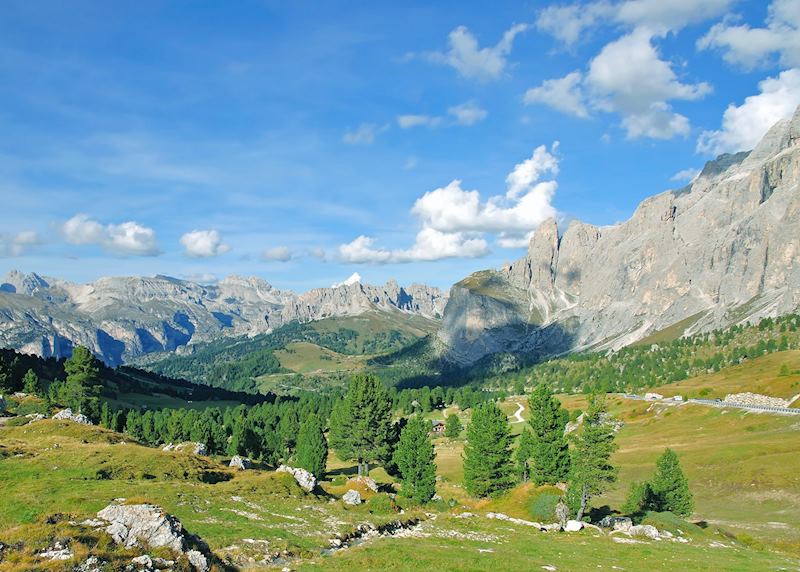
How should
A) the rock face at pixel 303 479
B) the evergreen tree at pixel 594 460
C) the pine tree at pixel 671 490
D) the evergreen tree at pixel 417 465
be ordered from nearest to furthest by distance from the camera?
the evergreen tree at pixel 594 460 → the rock face at pixel 303 479 → the pine tree at pixel 671 490 → the evergreen tree at pixel 417 465

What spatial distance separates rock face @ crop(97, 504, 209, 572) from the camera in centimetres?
2217

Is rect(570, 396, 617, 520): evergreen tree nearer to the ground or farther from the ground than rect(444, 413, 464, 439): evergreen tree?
farther from the ground

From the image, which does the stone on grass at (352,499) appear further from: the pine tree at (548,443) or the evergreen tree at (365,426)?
the evergreen tree at (365,426)

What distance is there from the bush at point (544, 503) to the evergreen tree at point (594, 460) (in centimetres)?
248

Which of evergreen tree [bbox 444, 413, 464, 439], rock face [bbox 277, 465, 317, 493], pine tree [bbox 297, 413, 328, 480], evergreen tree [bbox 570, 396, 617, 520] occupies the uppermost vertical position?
evergreen tree [bbox 570, 396, 617, 520]

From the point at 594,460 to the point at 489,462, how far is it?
17.3m

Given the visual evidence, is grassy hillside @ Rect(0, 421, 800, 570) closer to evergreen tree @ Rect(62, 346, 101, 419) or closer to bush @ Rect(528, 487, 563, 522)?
bush @ Rect(528, 487, 563, 522)

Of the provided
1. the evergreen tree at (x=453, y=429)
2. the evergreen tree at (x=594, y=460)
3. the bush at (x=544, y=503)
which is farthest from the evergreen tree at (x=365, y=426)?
the evergreen tree at (x=453, y=429)

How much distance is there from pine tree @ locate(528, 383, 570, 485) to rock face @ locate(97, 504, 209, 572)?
47.4 metres

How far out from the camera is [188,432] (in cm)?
12762

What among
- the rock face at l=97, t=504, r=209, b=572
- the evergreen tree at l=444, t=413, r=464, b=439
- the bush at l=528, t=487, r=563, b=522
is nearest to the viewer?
the rock face at l=97, t=504, r=209, b=572

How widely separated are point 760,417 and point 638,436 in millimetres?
25702

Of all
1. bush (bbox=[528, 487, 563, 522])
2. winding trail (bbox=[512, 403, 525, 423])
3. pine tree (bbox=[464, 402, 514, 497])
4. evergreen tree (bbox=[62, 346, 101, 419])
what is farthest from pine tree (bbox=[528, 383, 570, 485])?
winding trail (bbox=[512, 403, 525, 423])

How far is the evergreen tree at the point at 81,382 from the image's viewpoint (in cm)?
10525
